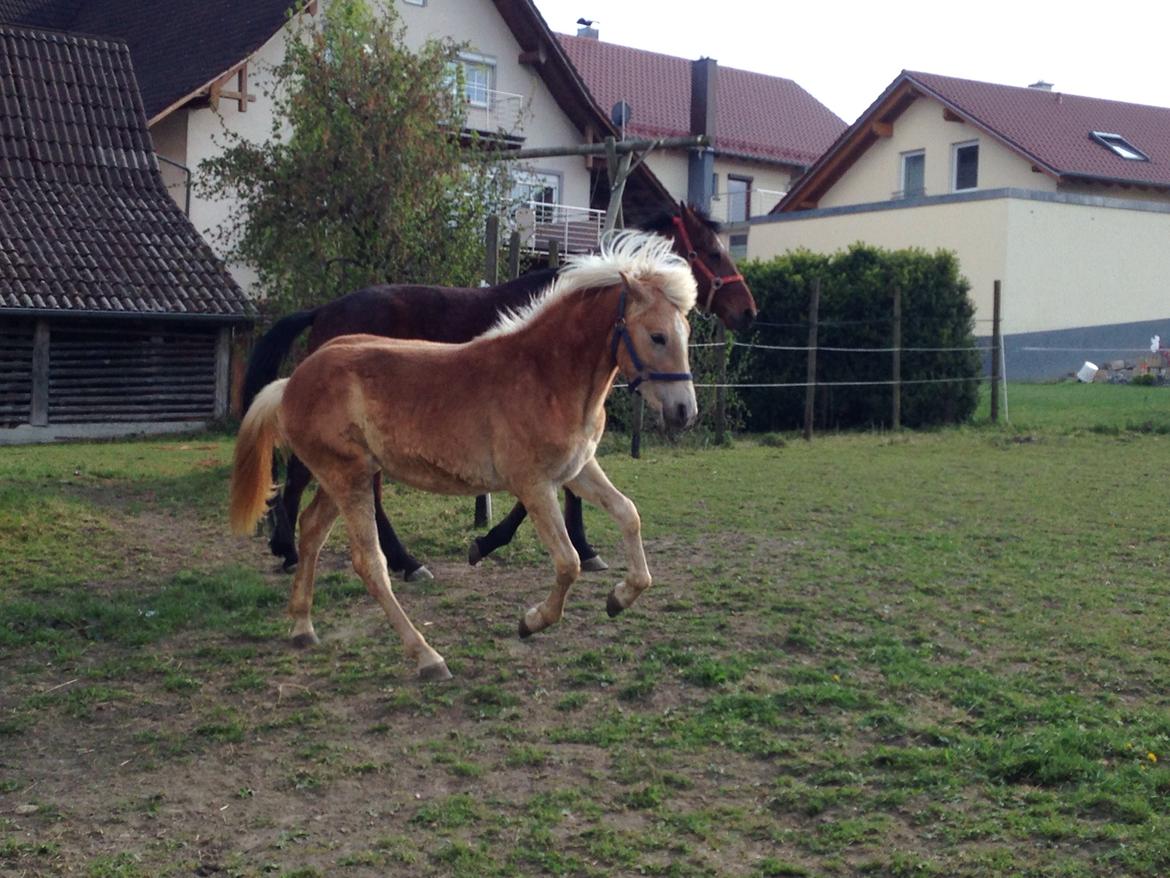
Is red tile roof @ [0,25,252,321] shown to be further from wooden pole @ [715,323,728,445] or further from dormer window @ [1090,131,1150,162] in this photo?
dormer window @ [1090,131,1150,162]

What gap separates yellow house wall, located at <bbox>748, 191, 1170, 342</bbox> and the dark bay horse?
19.1 metres

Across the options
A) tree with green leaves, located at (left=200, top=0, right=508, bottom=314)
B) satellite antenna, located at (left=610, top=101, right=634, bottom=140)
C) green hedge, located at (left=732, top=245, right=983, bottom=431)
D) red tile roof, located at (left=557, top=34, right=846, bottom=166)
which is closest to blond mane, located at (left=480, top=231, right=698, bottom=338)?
tree with green leaves, located at (left=200, top=0, right=508, bottom=314)

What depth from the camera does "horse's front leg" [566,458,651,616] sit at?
639 centimetres

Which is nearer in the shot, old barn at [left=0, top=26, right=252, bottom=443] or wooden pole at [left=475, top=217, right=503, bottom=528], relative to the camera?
wooden pole at [left=475, top=217, right=503, bottom=528]

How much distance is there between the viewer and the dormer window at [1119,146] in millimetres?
34250

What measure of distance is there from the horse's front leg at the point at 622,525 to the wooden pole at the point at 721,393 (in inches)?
407

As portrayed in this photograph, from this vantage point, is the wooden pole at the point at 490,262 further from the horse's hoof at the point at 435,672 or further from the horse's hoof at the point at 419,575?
the horse's hoof at the point at 435,672

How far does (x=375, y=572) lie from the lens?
6492 mm

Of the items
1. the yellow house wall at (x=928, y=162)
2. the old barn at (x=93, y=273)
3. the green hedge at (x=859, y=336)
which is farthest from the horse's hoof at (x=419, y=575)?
the yellow house wall at (x=928, y=162)

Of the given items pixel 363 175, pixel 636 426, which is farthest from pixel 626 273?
pixel 636 426

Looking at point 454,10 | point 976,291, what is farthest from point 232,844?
point 454,10

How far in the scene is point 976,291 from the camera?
2791 cm

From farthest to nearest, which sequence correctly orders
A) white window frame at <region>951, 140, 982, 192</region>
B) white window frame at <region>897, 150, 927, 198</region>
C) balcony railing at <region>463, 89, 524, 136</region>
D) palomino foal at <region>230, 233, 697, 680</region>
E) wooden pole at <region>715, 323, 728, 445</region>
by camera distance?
white window frame at <region>897, 150, 927, 198</region> < white window frame at <region>951, 140, 982, 192</region> < balcony railing at <region>463, 89, 524, 136</region> < wooden pole at <region>715, 323, 728, 445</region> < palomino foal at <region>230, 233, 697, 680</region>

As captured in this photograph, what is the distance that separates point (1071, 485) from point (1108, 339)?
709 inches
